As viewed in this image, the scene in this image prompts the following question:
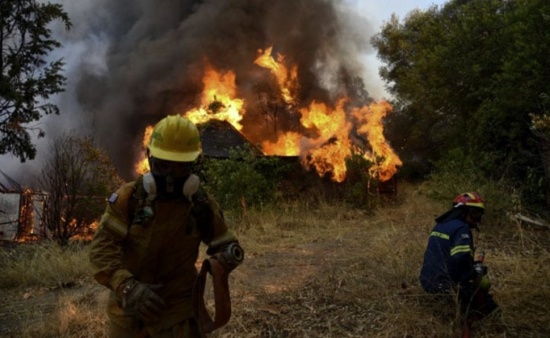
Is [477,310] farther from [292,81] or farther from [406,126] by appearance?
[406,126]

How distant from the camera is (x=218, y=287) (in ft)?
8.21

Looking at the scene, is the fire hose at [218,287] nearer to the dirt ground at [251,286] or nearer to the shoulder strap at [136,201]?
the shoulder strap at [136,201]

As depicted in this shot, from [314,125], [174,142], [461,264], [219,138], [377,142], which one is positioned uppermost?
[314,125]

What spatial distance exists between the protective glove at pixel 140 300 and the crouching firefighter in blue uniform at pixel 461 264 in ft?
8.30

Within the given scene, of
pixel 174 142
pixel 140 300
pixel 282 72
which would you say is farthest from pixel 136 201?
pixel 282 72

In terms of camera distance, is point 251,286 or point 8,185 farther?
point 8,185

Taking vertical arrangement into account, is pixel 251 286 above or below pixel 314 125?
below

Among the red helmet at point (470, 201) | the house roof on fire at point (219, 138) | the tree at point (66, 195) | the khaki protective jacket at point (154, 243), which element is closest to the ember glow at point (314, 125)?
the house roof on fire at point (219, 138)

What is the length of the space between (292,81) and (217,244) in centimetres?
1791

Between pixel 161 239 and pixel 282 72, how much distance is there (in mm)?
18265

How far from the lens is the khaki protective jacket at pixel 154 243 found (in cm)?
243

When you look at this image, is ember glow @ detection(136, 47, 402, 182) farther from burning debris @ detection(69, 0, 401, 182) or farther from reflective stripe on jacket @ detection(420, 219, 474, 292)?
reflective stripe on jacket @ detection(420, 219, 474, 292)

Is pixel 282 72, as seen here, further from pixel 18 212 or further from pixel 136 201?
pixel 136 201

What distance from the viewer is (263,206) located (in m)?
11.0
